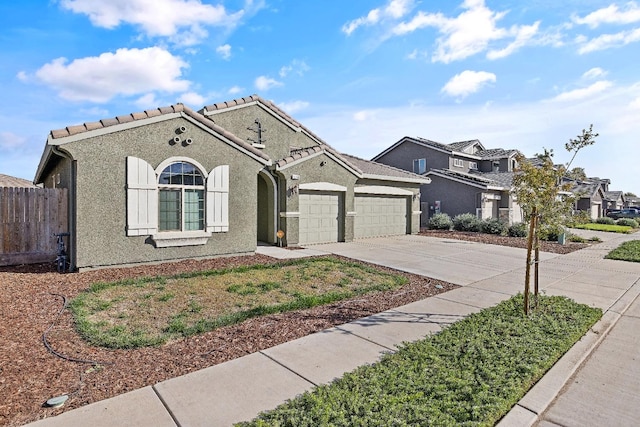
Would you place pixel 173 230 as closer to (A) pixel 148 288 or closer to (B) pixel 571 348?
(A) pixel 148 288

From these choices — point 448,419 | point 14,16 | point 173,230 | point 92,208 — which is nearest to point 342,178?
point 173,230

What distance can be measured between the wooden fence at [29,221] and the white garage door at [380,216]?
1100 cm

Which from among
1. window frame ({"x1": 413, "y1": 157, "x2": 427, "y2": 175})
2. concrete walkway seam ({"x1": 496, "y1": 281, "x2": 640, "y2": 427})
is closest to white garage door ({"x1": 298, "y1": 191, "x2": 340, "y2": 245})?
concrete walkway seam ({"x1": 496, "y1": 281, "x2": 640, "y2": 427})

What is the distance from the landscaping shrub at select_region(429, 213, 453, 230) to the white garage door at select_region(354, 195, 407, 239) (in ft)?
13.7

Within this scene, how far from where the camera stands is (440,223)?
71.2ft

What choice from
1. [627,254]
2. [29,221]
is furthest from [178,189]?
[627,254]

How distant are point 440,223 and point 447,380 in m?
19.2

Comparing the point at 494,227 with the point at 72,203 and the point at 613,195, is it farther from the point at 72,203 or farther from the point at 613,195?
the point at 613,195

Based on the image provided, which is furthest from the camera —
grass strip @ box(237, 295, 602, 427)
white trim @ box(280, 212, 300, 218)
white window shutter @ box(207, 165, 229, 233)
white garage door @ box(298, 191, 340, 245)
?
white garage door @ box(298, 191, 340, 245)

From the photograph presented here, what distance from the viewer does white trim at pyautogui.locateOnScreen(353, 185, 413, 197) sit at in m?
16.0

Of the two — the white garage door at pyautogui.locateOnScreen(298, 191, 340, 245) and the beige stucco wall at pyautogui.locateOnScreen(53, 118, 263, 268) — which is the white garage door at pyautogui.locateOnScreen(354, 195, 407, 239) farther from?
the beige stucco wall at pyautogui.locateOnScreen(53, 118, 263, 268)

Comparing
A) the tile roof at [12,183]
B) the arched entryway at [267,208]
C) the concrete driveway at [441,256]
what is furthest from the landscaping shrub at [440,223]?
the tile roof at [12,183]

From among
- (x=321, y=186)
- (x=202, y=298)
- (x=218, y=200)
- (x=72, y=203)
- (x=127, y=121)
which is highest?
(x=127, y=121)

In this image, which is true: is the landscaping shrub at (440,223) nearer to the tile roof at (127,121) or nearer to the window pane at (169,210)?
the tile roof at (127,121)
